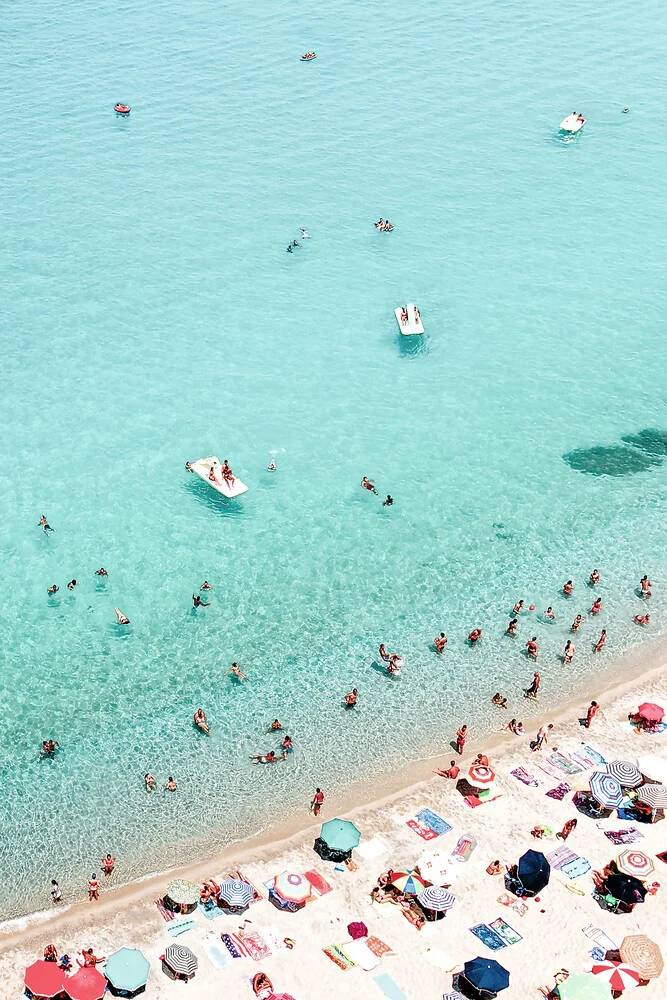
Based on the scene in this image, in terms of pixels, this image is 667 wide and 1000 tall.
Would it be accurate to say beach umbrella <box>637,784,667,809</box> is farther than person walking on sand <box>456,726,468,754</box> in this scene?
No

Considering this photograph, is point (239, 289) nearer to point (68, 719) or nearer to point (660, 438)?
point (660, 438)

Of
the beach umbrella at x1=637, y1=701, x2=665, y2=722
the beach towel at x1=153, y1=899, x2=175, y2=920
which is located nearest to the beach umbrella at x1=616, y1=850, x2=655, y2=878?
the beach umbrella at x1=637, y1=701, x2=665, y2=722

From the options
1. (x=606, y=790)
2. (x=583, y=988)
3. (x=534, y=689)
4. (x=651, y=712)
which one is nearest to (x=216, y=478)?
(x=534, y=689)

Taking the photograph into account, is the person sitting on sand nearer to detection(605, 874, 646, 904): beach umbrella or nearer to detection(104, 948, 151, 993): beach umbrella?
detection(104, 948, 151, 993): beach umbrella

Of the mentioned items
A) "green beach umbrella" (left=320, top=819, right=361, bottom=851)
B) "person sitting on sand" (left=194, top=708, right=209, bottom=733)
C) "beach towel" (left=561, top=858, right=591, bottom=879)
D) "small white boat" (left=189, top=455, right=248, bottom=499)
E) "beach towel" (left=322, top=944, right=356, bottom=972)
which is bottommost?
"beach towel" (left=322, top=944, right=356, bottom=972)

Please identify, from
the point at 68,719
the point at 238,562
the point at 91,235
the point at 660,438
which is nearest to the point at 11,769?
the point at 68,719

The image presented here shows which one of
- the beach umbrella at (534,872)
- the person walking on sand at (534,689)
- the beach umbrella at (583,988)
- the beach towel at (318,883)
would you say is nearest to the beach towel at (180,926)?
the beach towel at (318,883)

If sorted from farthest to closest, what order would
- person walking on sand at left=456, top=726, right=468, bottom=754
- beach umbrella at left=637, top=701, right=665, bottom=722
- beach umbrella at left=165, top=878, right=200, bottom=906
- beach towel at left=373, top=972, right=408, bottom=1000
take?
1. beach umbrella at left=637, top=701, right=665, bottom=722
2. person walking on sand at left=456, top=726, right=468, bottom=754
3. beach umbrella at left=165, top=878, right=200, bottom=906
4. beach towel at left=373, top=972, right=408, bottom=1000

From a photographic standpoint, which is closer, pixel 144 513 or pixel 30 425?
pixel 144 513
